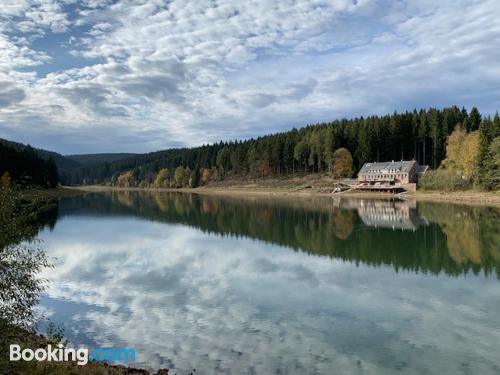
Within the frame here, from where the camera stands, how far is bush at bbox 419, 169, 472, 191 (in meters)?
82.2

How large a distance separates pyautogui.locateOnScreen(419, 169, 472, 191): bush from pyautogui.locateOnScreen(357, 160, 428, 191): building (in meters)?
6.33

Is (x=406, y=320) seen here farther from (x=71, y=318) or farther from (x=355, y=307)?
(x=71, y=318)

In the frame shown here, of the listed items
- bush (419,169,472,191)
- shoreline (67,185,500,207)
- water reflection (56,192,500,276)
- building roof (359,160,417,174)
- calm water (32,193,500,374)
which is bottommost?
calm water (32,193,500,374)

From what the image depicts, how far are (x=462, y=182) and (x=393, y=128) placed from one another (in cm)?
3768

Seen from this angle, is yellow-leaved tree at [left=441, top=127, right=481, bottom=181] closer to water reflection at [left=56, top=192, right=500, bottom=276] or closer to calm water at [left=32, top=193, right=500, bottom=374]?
water reflection at [left=56, top=192, right=500, bottom=276]

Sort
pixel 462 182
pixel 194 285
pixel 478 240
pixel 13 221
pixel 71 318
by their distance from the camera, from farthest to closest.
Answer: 1. pixel 462 182
2. pixel 478 240
3. pixel 194 285
4. pixel 71 318
5. pixel 13 221

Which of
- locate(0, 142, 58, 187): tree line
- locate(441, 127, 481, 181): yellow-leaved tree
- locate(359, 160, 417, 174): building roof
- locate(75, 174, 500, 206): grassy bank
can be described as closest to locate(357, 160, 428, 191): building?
locate(359, 160, 417, 174): building roof

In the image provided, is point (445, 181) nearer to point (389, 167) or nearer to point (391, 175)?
point (391, 175)

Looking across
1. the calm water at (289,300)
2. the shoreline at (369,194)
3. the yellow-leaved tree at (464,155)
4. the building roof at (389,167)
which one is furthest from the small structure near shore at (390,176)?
the calm water at (289,300)

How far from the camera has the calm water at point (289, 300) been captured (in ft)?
42.2

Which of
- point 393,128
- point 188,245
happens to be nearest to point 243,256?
point 188,245

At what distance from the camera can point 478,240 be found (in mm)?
34344

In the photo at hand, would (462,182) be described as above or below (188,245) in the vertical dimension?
above

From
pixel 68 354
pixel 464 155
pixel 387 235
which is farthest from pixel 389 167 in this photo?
pixel 68 354
